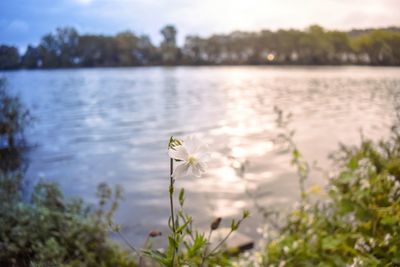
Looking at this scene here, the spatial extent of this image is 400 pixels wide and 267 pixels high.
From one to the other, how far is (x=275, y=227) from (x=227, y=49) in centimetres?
2123

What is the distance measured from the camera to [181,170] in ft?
1.62

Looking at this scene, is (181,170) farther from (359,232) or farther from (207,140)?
(359,232)

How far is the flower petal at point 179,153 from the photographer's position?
1.61ft

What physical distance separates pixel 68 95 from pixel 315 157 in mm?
16301

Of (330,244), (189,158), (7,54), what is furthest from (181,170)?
(7,54)

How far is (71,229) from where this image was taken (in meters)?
2.68

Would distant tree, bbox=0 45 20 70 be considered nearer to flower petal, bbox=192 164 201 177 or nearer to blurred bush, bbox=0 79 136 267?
blurred bush, bbox=0 79 136 267

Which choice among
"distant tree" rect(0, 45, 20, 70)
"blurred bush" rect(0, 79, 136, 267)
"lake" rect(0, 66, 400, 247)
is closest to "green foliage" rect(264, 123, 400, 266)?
"lake" rect(0, 66, 400, 247)

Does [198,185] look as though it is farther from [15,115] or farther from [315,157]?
[15,115]

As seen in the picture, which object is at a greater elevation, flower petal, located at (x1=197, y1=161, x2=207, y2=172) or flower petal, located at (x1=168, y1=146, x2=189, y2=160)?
flower petal, located at (x1=168, y1=146, x2=189, y2=160)

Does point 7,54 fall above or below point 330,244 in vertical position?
above

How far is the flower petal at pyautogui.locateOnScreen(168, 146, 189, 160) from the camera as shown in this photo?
19.3 inches

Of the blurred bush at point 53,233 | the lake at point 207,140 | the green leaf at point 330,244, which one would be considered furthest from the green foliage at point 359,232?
the blurred bush at point 53,233

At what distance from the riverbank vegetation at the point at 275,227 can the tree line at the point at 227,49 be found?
67 centimetres
